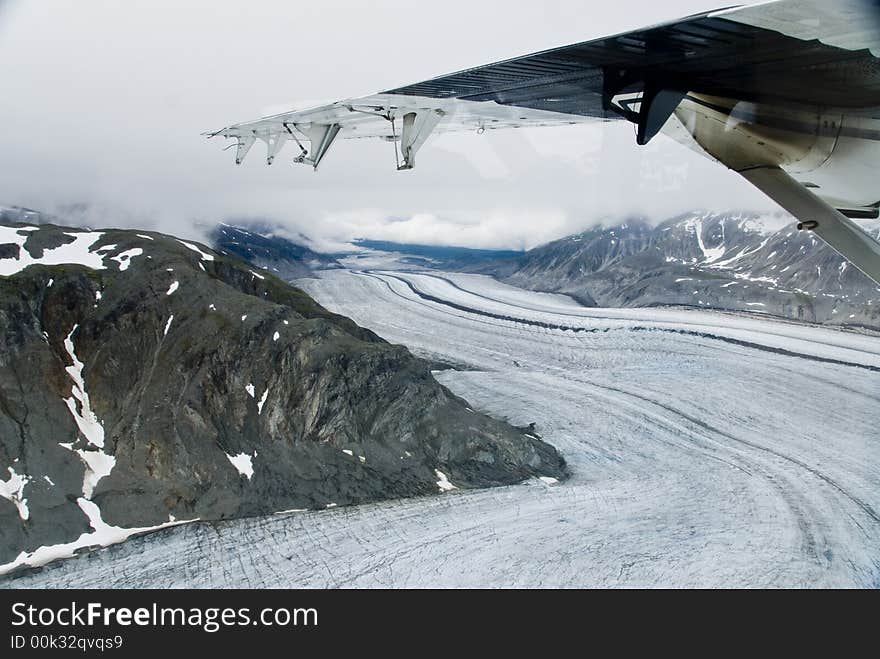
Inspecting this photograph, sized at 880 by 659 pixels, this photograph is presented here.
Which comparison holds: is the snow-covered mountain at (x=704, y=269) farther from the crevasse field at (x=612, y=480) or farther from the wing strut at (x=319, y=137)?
the wing strut at (x=319, y=137)

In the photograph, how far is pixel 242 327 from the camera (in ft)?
38.3

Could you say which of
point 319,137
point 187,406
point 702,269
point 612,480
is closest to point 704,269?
point 702,269

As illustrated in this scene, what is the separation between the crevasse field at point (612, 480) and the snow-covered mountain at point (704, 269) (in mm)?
2380

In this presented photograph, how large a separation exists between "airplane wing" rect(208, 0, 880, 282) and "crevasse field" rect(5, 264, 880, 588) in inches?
325

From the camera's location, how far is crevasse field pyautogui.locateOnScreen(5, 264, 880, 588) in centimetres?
927

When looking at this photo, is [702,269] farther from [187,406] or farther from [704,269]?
[187,406]

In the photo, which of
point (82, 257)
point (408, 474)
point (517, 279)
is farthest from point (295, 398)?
point (517, 279)

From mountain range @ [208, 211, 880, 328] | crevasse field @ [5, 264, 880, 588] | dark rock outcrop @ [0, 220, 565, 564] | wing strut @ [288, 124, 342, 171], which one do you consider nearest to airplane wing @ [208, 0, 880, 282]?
wing strut @ [288, 124, 342, 171]

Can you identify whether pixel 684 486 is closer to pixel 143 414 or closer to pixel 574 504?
pixel 574 504

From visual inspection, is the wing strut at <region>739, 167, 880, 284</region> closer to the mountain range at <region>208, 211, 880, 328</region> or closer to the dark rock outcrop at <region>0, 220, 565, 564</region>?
the dark rock outcrop at <region>0, 220, 565, 564</region>

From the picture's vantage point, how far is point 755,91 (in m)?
1.54

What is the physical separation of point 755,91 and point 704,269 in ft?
104

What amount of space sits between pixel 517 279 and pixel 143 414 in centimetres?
2375

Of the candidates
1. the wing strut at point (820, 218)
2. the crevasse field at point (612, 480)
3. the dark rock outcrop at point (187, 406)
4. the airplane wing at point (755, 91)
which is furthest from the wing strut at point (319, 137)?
the dark rock outcrop at point (187, 406)
